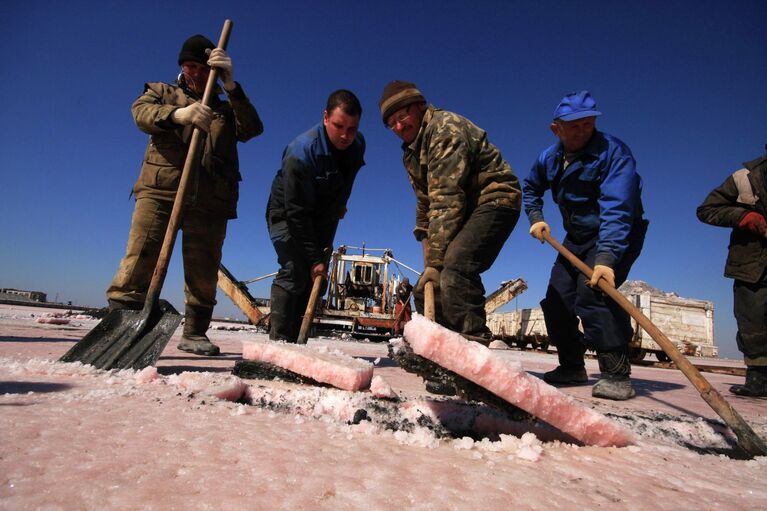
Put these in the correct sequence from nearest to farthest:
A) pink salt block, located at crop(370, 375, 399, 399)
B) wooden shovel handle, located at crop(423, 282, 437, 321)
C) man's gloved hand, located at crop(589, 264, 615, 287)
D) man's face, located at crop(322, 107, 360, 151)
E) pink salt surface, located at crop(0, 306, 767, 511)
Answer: pink salt surface, located at crop(0, 306, 767, 511) → pink salt block, located at crop(370, 375, 399, 399) → wooden shovel handle, located at crop(423, 282, 437, 321) → man's gloved hand, located at crop(589, 264, 615, 287) → man's face, located at crop(322, 107, 360, 151)

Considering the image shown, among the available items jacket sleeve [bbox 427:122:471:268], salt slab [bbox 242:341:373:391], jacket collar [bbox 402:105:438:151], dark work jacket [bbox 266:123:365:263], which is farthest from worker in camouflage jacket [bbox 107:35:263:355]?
jacket sleeve [bbox 427:122:471:268]

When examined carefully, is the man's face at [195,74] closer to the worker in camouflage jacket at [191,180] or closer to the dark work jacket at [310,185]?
the worker in camouflage jacket at [191,180]

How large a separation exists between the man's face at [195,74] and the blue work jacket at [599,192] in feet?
9.46

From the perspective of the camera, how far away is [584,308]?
8.97 feet

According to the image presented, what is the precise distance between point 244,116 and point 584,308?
3.11 metres

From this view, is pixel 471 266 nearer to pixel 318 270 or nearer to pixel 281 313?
pixel 318 270

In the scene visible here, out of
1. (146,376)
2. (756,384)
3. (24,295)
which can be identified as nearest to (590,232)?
(756,384)

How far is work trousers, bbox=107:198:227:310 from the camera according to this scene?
8.87 ft

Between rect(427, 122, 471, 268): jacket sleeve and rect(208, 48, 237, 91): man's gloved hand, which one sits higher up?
rect(208, 48, 237, 91): man's gloved hand

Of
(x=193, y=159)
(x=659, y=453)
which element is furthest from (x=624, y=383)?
(x=193, y=159)

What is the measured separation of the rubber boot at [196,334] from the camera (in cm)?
316

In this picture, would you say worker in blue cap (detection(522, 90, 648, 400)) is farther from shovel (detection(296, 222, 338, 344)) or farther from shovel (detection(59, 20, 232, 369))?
shovel (detection(59, 20, 232, 369))

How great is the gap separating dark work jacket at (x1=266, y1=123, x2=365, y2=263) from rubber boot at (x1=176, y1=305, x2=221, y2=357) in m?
0.98

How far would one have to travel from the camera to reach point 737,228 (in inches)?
132
